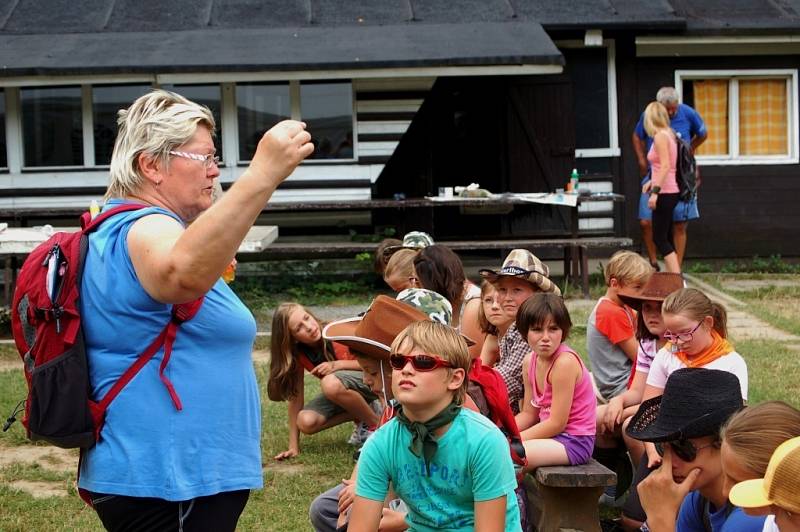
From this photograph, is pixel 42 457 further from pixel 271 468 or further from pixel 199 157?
pixel 199 157

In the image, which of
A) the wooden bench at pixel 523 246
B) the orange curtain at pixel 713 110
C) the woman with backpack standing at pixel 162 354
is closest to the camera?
Result: the woman with backpack standing at pixel 162 354

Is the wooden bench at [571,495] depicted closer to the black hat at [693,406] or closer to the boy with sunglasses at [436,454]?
the black hat at [693,406]

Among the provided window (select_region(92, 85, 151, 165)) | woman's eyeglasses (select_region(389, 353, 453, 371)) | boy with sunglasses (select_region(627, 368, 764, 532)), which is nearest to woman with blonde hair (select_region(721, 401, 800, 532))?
boy with sunglasses (select_region(627, 368, 764, 532))

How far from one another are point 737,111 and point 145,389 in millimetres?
12875

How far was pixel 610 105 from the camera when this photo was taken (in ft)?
46.9

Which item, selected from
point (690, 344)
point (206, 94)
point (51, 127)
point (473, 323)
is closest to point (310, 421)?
point (473, 323)

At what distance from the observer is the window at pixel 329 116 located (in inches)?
526

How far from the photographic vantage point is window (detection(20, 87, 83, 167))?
525 inches

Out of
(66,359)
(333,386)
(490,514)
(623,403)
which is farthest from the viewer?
(333,386)

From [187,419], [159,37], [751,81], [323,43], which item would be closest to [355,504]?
[187,419]

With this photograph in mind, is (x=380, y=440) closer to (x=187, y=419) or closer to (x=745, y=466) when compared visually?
(x=187, y=419)

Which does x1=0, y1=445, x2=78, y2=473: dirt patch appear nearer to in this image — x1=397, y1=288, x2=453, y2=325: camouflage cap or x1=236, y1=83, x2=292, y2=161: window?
x1=397, y1=288, x2=453, y2=325: camouflage cap

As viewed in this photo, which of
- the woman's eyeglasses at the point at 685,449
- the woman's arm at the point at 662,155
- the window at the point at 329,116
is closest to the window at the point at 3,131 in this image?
the window at the point at 329,116

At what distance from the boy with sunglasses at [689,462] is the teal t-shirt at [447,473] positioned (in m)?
0.44
